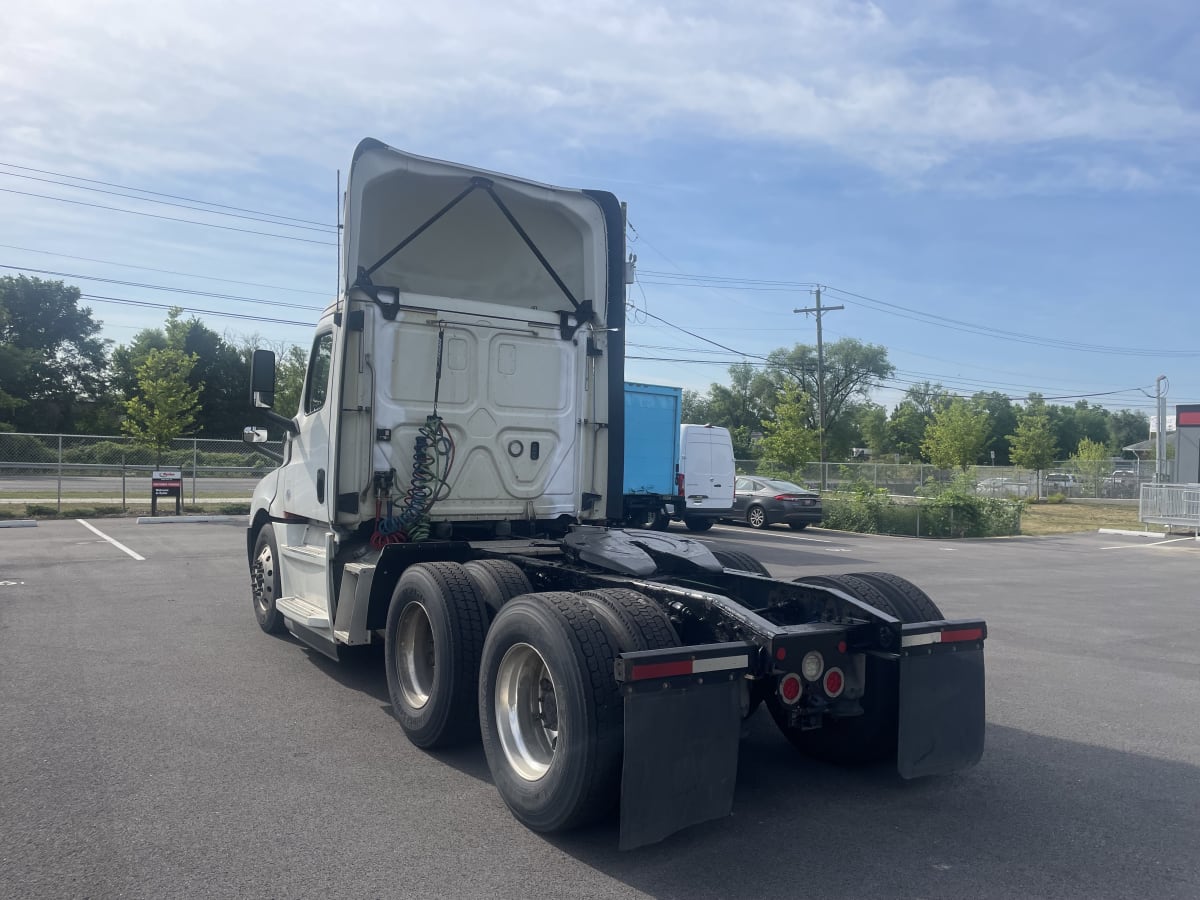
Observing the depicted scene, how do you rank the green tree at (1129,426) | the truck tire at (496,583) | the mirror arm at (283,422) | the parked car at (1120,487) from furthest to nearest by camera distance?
the green tree at (1129,426) < the parked car at (1120,487) < the mirror arm at (283,422) < the truck tire at (496,583)

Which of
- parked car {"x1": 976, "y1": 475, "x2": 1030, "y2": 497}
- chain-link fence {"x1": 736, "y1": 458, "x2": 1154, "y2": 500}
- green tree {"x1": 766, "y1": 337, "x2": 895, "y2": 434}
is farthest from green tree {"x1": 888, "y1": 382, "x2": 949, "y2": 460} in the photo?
parked car {"x1": 976, "y1": 475, "x2": 1030, "y2": 497}

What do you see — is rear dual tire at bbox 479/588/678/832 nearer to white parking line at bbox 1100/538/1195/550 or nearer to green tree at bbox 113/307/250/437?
white parking line at bbox 1100/538/1195/550

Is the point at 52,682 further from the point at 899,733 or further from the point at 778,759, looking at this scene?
the point at 899,733

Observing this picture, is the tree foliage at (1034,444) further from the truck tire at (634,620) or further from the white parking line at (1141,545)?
the truck tire at (634,620)

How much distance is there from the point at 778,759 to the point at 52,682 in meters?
5.14

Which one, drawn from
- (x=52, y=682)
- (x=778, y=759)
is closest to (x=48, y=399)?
(x=52, y=682)

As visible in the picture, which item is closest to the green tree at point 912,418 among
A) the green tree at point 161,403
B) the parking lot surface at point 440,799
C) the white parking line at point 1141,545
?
the white parking line at point 1141,545

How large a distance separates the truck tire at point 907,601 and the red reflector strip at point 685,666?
158 cm

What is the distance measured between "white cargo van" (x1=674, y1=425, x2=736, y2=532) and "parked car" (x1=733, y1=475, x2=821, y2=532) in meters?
2.25

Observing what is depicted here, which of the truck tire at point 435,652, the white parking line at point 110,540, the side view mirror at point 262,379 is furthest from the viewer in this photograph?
the white parking line at point 110,540

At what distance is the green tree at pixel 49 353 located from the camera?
59.7 meters

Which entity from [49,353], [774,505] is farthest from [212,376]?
[774,505]

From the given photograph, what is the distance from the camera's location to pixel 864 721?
15.6 ft

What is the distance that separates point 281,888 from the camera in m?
3.59
